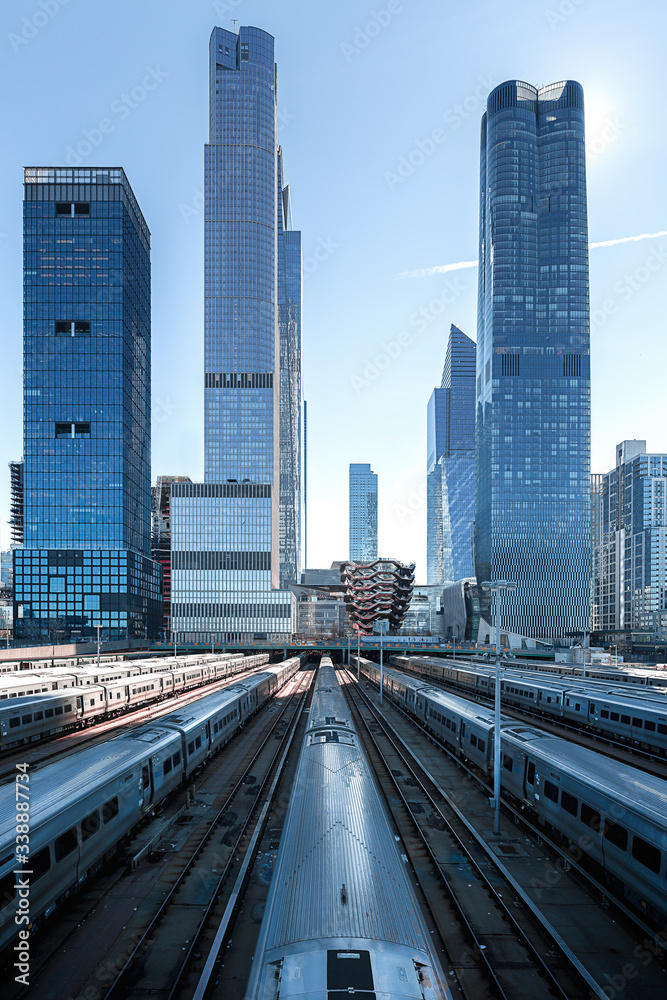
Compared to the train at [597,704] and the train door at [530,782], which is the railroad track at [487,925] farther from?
the train at [597,704]

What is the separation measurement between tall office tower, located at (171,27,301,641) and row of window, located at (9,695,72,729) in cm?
12002

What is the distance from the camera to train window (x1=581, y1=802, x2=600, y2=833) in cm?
1505

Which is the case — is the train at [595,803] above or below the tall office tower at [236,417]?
below

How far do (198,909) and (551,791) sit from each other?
11.4 meters

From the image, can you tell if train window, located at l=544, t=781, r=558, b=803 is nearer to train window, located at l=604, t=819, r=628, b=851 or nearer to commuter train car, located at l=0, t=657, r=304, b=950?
train window, located at l=604, t=819, r=628, b=851

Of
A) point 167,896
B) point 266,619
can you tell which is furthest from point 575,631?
point 167,896

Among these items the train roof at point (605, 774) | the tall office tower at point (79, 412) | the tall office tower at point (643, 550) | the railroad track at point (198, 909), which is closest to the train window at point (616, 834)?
the train roof at point (605, 774)

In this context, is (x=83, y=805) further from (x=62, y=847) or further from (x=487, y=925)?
(x=487, y=925)

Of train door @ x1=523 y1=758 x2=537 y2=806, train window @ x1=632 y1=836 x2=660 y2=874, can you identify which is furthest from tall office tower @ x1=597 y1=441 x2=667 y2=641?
train window @ x1=632 y1=836 x2=660 y2=874

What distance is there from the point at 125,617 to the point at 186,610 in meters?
26.6

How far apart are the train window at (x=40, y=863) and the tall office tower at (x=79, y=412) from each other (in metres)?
122

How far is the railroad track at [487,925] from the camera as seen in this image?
1137cm

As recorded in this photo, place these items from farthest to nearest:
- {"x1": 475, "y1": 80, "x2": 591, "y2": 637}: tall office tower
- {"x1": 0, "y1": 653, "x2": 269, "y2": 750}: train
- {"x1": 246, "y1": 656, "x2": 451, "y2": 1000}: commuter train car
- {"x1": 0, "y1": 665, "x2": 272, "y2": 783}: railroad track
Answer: {"x1": 475, "y1": 80, "x2": 591, "y2": 637}: tall office tower
{"x1": 0, "y1": 653, "x2": 269, "y2": 750}: train
{"x1": 0, "y1": 665, "x2": 272, "y2": 783}: railroad track
{"x1": 246, "y1": 656, "x2": 451, "y2": 1000}: commuter train car

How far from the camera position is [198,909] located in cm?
1421
